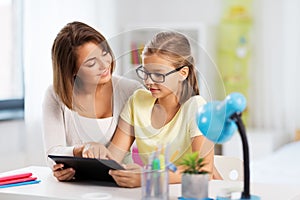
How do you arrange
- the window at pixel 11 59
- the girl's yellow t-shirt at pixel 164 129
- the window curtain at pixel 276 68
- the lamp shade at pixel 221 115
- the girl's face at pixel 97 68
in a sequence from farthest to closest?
the window curtain at pixel 276 68 → the window at pixel 11 59 → the girl's face at pixel 97 68 → the girl's yellow t-shirt at pixel 164 129 → the lamp shade at pixel 221 115

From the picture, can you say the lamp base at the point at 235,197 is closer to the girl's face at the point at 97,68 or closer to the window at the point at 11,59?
the girl's face at the point at 97,68

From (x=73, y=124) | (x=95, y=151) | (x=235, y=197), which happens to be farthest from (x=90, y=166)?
(x=235, y=197)

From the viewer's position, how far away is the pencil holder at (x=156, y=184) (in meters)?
1.45

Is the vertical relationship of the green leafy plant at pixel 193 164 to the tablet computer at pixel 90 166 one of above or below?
above

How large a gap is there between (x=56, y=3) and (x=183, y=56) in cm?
218

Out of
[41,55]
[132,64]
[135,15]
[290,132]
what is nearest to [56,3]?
[41,55]

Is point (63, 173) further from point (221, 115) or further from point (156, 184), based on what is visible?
point (221, 115)

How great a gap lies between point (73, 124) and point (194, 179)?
0.51 meters

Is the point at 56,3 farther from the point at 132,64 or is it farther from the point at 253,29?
the point at 132,64

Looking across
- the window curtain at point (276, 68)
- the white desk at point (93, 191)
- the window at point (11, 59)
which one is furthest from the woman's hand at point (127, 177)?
the window curtain at point (276, 68)

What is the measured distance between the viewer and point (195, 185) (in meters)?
1.43

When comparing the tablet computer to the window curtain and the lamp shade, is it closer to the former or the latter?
the lamp shade

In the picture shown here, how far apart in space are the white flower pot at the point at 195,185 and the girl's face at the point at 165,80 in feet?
0.78

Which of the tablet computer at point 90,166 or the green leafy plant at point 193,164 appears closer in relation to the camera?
the green leafy plant at point 193,164
